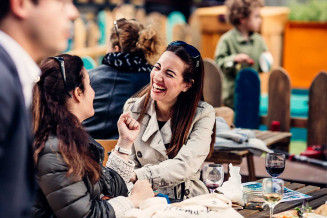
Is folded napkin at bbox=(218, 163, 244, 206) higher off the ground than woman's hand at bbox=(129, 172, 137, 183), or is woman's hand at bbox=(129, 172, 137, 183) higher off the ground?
folded napkin at bbox=(218, 163, 244, 206)

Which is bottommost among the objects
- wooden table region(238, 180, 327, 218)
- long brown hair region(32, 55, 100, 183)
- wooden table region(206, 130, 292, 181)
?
→ wooden table region(206, 130, 292, 181)

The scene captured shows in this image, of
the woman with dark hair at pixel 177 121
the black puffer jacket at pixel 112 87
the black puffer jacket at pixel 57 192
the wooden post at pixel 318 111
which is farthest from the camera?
the wooden post at pixel 318 111

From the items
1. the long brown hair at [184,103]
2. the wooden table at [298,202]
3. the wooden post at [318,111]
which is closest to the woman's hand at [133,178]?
the long brown hair at [184,103]

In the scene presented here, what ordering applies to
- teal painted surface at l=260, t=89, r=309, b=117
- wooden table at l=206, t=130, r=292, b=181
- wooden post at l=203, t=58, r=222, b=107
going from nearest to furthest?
wooden table at l=206, t=130, r=292, b=181
wooden post at l=203, t=58, r=222, b=107
teal painted surface at l=260, t=89, r=309, b=117

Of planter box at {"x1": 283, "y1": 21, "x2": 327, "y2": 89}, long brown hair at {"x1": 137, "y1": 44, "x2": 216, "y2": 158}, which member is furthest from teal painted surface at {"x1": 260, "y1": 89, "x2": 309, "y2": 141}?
long brown hair at {"x1": 137, "y1": 44, "x2": 216, "y2": 158}

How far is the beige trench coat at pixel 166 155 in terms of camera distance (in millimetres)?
3006

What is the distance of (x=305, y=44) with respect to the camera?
901cm

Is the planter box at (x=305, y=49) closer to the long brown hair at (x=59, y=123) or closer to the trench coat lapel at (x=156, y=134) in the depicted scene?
the trench coat lapel at (x=156, y=134)

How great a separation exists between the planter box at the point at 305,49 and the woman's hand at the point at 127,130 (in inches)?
265

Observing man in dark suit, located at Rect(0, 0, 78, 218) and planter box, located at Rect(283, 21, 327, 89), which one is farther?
planter box, located at Rect(283, 21, 327, 89)

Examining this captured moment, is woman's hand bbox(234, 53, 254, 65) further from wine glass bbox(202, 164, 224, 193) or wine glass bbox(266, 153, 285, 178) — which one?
wine glass bbox(202, 164, 224, 193)

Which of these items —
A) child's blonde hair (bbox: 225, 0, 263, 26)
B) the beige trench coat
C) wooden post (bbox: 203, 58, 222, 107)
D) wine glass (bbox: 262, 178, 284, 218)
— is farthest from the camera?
wooden post (bbox: 203, 58, 222, 107)

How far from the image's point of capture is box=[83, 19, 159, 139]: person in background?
3.82m

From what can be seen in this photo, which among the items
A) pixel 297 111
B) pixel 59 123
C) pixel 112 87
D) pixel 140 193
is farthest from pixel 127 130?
pixel 297 111
